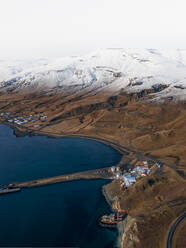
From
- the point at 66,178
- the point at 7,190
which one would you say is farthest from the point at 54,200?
the point at 7,190

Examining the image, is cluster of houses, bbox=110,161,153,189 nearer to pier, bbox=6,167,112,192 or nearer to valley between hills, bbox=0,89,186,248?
valley between hills, bbox=0,89,186,248

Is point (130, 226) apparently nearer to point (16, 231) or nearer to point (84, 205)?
point (84, 205)

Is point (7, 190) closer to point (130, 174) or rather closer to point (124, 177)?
point (124, 177)

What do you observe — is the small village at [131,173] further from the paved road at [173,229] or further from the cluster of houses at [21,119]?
the cluster of houses at [21,119]

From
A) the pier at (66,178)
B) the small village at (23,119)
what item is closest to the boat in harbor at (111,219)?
the pier at (66,178)

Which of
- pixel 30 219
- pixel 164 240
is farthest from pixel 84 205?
pixel 164 240
